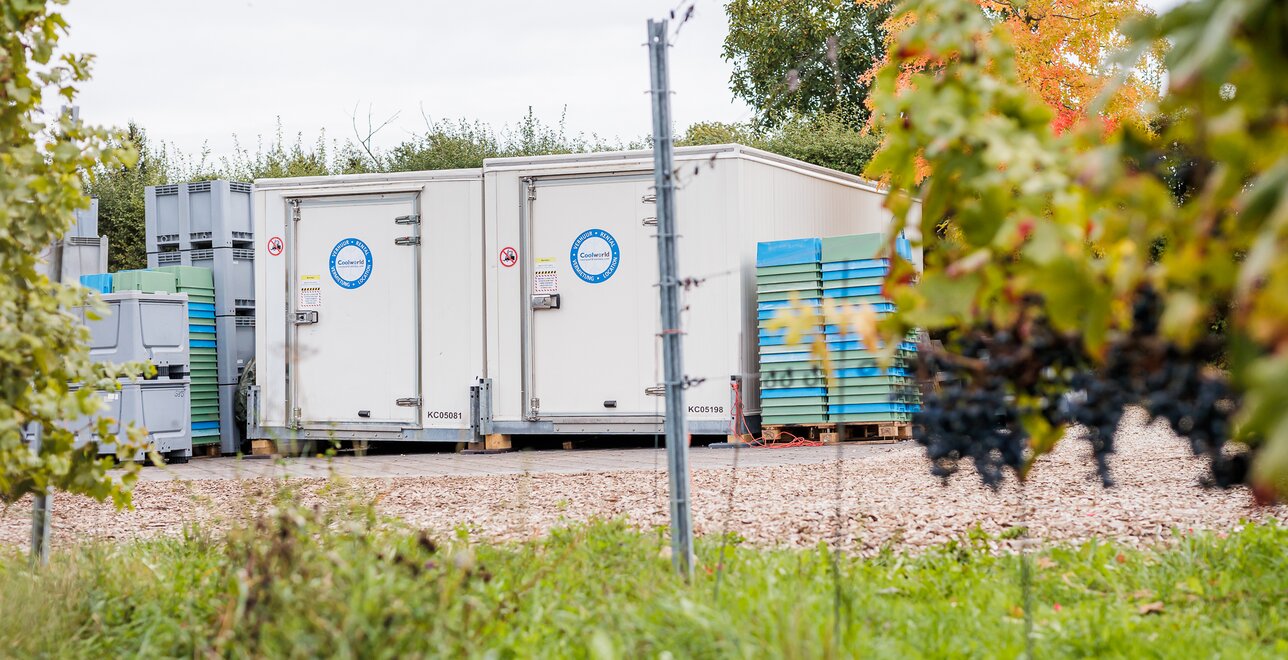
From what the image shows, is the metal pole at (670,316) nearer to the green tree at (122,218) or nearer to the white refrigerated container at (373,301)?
the white refrigerated container at (373,301)

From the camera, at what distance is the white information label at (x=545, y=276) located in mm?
11156

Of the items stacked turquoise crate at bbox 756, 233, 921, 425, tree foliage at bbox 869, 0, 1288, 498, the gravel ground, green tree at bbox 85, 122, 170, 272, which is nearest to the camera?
tree foliage at bbox 869, 0, 1288, 498

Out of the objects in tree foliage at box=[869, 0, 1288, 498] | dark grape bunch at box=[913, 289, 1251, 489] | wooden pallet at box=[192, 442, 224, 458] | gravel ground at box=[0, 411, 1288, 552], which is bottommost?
gravel ground at box=[0, 411, 1288, 552]

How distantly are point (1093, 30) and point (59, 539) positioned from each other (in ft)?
43.1

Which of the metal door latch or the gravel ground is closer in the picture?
the gravel ground

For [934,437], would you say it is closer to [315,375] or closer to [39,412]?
[39,412]

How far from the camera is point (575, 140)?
993 inches

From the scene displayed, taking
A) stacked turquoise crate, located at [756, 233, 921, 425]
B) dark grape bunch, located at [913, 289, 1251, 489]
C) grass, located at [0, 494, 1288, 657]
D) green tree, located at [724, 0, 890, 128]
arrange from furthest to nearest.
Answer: green tree, located at [724, 0, 890, 128], stacked turquoise crate, located at [756, 233, 921, 425], grass, located at [0, 494, 1288, 657], dark grape bunch, located at [913, 289, 1251, 489]

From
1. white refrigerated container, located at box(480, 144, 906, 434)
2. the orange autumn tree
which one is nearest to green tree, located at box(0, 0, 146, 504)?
white refrigerated container, located at box(480, 144, 906, 434)

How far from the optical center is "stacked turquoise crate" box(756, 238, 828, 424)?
35.9 ft

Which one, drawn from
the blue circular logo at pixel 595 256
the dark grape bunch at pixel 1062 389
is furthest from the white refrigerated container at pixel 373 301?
the dark grape bunch at pixel 1062 389

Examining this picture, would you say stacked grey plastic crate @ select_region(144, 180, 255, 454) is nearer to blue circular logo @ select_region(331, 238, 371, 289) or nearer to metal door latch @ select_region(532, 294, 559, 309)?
blue circular logo @ select_region(331, 238, 371, 289)

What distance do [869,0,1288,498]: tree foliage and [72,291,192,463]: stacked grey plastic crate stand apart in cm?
980

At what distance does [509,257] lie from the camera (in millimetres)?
11242
